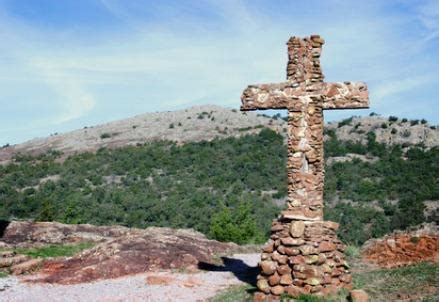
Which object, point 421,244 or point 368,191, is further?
point 368,191

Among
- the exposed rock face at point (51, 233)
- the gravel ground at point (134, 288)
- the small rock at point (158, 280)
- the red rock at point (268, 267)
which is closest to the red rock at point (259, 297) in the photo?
the red rock at point (268, 267)

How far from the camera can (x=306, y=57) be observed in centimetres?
1010

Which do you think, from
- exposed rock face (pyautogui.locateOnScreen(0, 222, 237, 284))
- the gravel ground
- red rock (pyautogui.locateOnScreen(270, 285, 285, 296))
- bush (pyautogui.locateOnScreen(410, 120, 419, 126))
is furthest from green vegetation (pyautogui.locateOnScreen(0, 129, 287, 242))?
bush (pyautogui.locateOnScreen(410, 120, 419, 126))

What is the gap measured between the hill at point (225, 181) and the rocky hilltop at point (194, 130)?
319 millimetres

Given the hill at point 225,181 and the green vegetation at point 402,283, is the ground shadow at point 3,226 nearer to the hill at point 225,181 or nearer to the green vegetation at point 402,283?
the hill at point 225,181

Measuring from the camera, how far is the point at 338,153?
1758 inches

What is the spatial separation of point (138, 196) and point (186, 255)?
2095 centimetres

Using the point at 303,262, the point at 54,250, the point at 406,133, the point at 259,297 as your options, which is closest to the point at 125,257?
the point at 54,250

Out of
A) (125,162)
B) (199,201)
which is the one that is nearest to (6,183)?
(125,162)

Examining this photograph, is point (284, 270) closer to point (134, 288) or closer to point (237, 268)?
point (134, 288)

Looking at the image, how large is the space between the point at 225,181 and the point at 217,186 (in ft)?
5.23

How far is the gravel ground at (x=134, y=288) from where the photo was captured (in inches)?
449

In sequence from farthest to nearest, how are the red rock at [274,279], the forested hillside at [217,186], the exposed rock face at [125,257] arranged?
the forested hillside at [217,186] → the exposed rock face at [125,257] → the red rock at [274,279]

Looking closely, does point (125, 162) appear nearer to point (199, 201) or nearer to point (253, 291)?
point (199, 201)
